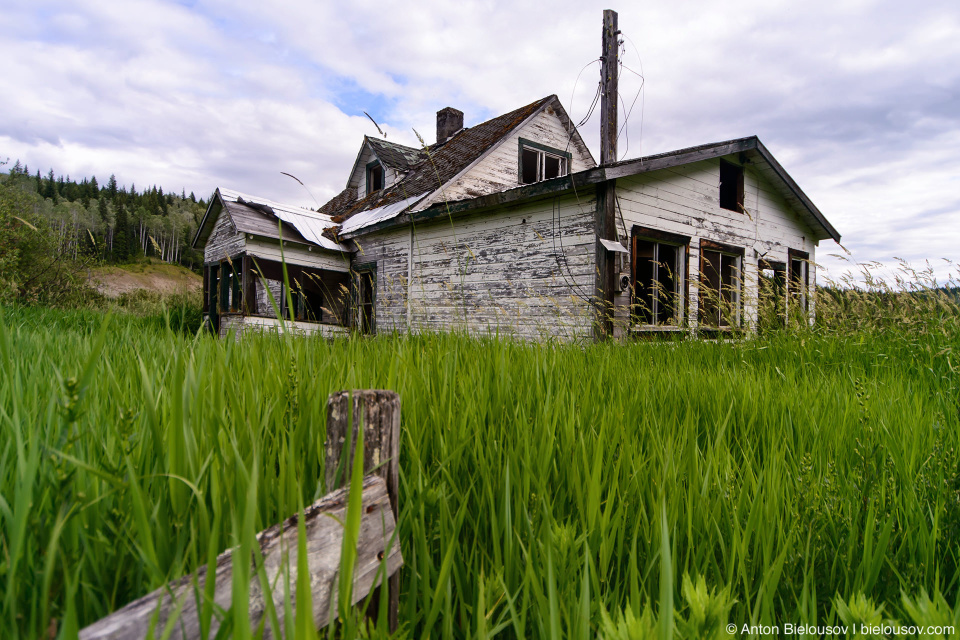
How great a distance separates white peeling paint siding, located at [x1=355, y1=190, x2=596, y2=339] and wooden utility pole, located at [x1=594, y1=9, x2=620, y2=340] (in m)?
0.21

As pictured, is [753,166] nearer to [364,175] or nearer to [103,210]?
[364,175]

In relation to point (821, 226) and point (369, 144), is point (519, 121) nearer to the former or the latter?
point (369, 144)

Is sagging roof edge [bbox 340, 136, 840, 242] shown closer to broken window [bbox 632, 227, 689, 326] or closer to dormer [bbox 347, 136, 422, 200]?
broken window [bbox 632, 227, 689, 326]

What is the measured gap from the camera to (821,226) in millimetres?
11906

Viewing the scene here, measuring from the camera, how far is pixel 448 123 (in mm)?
17516

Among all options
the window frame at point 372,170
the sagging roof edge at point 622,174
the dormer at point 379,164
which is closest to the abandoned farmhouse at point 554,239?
the sagging roof edge at point 622,174

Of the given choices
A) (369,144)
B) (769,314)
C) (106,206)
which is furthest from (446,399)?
(106,206)

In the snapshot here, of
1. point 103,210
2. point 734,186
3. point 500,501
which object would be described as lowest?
point 500,501

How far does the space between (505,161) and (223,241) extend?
8431 mm

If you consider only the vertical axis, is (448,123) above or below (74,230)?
above

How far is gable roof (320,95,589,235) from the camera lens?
12.7m

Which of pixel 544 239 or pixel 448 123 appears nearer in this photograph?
pixel 544 239

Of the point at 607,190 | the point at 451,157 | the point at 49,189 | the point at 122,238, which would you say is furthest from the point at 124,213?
the point at 607,190

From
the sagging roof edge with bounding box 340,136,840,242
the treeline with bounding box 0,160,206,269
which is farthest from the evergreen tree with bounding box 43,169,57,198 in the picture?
the sagging roof edge with bounding box 340,136,840,242
